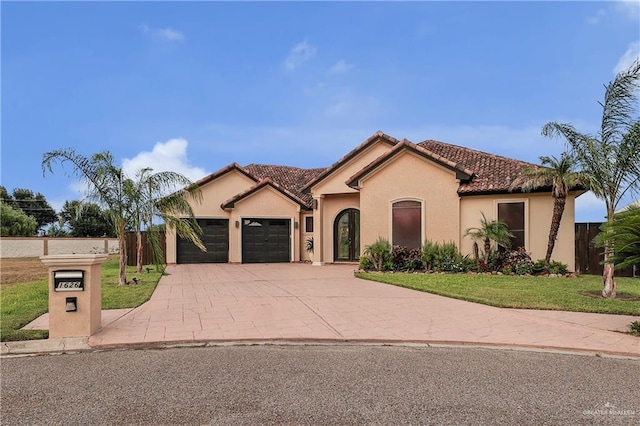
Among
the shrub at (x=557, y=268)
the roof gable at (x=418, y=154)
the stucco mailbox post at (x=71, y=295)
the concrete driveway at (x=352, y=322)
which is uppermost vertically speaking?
the roof gable at (x=418, y=154)

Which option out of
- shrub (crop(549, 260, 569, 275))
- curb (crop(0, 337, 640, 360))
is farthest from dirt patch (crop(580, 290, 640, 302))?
curb (crop(0, 337, 640, 360))

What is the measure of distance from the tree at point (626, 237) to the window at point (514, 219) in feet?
27.3

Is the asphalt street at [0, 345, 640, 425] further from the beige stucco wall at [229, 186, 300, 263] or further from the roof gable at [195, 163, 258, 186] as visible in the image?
the roof gable at [195, 163, 258, 186]

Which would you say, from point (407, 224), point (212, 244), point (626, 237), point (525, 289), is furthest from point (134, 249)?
point (626, 237)

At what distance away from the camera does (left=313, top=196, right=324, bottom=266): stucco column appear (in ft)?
65.3

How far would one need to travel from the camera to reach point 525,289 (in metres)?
10.9

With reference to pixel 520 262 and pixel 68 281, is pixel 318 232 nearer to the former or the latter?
pixel 520 262

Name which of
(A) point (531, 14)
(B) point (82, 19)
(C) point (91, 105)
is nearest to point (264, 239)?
(C) point (91, 105)

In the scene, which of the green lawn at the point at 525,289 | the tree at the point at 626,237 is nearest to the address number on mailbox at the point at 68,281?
the green lawn at the point at 525,289

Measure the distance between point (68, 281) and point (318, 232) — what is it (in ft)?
46.9

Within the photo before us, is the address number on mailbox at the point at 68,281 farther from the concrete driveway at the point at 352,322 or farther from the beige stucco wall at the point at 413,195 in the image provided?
the beige stucco wall at the point at 413,195

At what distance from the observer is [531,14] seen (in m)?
11.5

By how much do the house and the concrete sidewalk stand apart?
646 centimetres

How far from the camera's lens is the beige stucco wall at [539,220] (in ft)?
47.5
